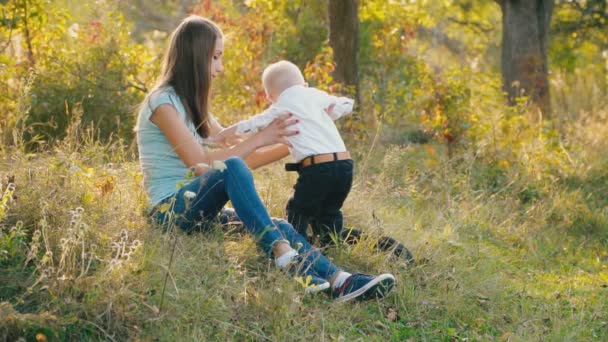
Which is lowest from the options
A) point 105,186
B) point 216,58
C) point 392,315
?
point 392,315

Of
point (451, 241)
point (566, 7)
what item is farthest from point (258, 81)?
point (566, 7)

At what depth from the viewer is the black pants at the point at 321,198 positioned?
14.4 ft

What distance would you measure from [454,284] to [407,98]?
427 centimetres

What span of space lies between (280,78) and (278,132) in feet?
1.14

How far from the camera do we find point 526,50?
10484 mm

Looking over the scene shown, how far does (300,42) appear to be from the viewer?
40.1ft

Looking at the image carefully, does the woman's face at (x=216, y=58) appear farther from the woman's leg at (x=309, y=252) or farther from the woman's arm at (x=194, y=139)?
the woman's leg at (x=309, y=252)

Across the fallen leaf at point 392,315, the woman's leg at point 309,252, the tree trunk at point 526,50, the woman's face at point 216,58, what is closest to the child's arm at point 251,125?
the woman's face at point 216,58

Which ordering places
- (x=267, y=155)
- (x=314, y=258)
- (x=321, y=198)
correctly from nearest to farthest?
(x=314, y=258)
(x=321, y=198)
(x=267, y=155)

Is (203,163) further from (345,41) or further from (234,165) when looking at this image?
(345,41)

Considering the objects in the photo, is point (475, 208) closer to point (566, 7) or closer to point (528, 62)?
point (528, 62)

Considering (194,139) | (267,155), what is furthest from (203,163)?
(267,155)

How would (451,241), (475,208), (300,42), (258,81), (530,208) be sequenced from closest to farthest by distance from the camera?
(451,241) → (475,208) → (530,208) → (258,81) → (300,42)

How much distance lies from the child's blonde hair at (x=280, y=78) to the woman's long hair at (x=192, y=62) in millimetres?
348
